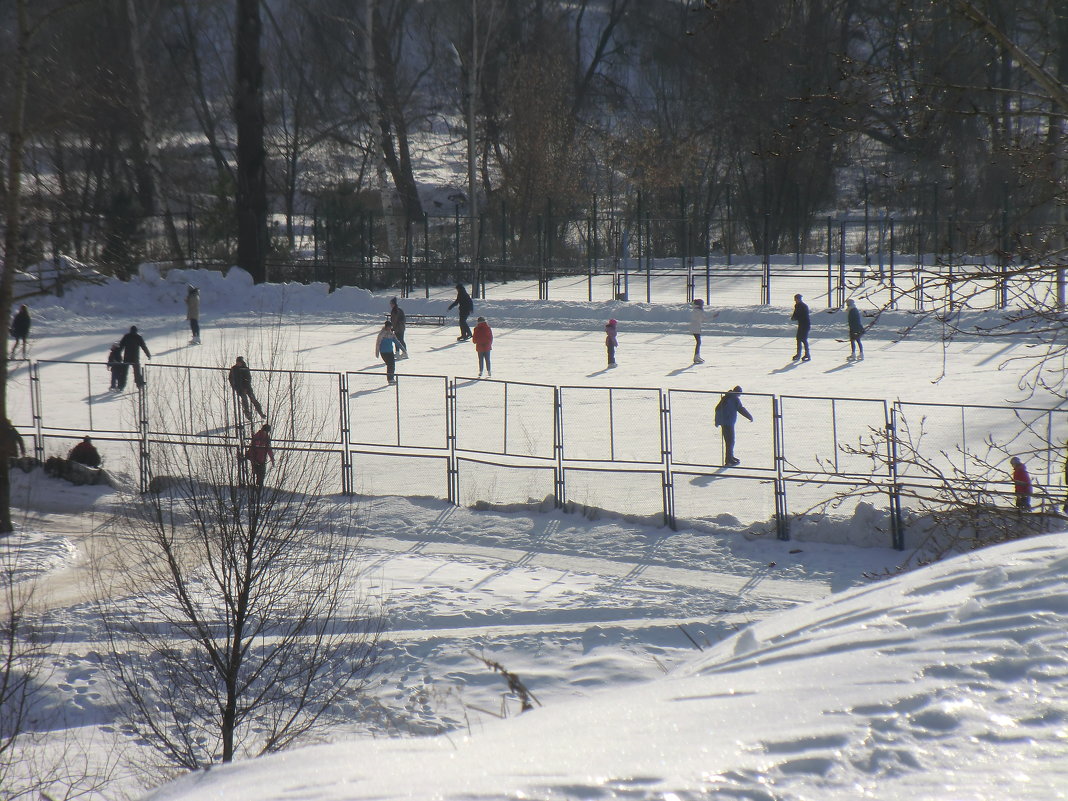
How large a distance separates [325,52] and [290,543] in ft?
172

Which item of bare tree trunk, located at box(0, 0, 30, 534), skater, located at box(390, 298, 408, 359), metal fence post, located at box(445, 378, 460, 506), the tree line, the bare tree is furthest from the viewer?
the tree line

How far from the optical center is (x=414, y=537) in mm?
14195

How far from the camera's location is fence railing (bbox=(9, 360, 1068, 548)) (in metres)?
13.8

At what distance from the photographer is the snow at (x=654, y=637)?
3383 mm

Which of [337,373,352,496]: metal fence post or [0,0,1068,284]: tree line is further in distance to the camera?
[0,0,1068,284]: tree line

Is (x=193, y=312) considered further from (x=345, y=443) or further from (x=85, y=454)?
(x=345, y=443)

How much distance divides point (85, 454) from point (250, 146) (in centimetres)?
2405

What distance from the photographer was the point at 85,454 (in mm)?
16688

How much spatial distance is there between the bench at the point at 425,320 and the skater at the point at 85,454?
1643cm

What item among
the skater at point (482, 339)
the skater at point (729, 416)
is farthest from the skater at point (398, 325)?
the skater at point (729, 416)

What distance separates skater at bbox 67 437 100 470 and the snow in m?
0.52

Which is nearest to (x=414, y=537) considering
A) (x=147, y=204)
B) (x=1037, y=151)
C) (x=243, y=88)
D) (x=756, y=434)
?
(x=756, y=434)

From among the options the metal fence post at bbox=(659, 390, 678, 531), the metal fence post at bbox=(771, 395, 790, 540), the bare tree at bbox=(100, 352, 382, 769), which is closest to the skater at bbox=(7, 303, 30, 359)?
the bare tree at bbox=(100, 352, 382, 769)

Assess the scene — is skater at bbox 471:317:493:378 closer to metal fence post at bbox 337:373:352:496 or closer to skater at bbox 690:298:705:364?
skater at bbox 690:298:705:364
